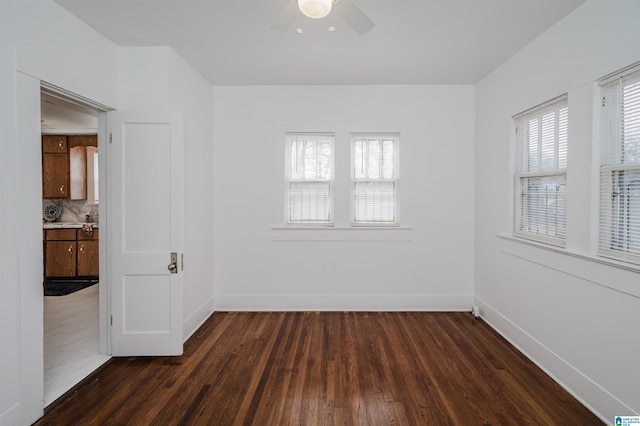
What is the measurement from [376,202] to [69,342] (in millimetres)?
3724

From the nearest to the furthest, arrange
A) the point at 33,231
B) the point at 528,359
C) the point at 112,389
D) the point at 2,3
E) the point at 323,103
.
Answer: the point at 2,3 → the point at 33,231 → the point at 112,389 → the point at 528,359 → the point at 323,103

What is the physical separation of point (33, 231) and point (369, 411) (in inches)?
101

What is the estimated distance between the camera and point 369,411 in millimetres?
2129

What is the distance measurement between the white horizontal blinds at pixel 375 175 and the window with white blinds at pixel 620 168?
217 centimetres

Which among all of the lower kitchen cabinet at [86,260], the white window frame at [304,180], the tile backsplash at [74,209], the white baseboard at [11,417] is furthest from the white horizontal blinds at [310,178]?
the tile backsplash at [74,209]

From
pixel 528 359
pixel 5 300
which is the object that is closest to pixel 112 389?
pixel 5 300

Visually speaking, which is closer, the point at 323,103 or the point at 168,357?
the point at 168,357

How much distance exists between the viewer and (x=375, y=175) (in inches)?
162

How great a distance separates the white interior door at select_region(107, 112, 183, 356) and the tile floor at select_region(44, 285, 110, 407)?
0.31m

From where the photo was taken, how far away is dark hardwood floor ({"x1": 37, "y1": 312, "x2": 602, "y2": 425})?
6.83 ft

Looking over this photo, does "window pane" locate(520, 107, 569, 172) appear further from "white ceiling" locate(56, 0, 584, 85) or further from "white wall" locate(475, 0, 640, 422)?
"white ceiling" locate(56, 0, 584, 85)

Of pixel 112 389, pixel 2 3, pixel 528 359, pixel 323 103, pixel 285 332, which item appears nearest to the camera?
pixel 2 3

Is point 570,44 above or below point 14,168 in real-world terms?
above

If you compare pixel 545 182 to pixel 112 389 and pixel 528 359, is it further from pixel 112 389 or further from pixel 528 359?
pixel 112 389
